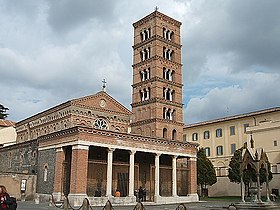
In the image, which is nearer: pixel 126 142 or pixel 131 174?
pixel 131 174

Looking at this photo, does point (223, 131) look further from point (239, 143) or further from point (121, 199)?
point (121, 199)

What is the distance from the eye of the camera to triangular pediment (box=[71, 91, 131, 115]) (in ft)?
121

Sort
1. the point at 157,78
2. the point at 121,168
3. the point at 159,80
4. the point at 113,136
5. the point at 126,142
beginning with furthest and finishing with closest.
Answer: the point at 159,80
the point at 157,78
the point at 121,168
the point at 126,142
the point at 113,136

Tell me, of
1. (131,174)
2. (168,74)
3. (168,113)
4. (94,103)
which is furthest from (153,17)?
(131,174)

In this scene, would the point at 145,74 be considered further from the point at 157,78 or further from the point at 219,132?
the point at 219,132

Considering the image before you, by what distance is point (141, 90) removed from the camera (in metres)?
39.4

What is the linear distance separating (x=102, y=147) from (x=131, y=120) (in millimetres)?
11016

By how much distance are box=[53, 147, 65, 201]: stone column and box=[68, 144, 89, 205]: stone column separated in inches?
85.2

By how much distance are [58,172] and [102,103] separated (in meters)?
11.2

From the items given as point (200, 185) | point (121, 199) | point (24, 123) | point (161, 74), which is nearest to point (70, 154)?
point (121, 199)

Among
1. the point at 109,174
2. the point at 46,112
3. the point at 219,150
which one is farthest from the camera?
the point at 219,150

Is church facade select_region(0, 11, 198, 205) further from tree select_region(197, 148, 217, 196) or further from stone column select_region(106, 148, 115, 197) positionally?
tree select_region(197, 148, 217, 196)

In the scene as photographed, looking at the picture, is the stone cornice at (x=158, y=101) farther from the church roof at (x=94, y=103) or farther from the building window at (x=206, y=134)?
the building window at (x=206, y=134)

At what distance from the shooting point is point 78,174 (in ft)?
88.3
